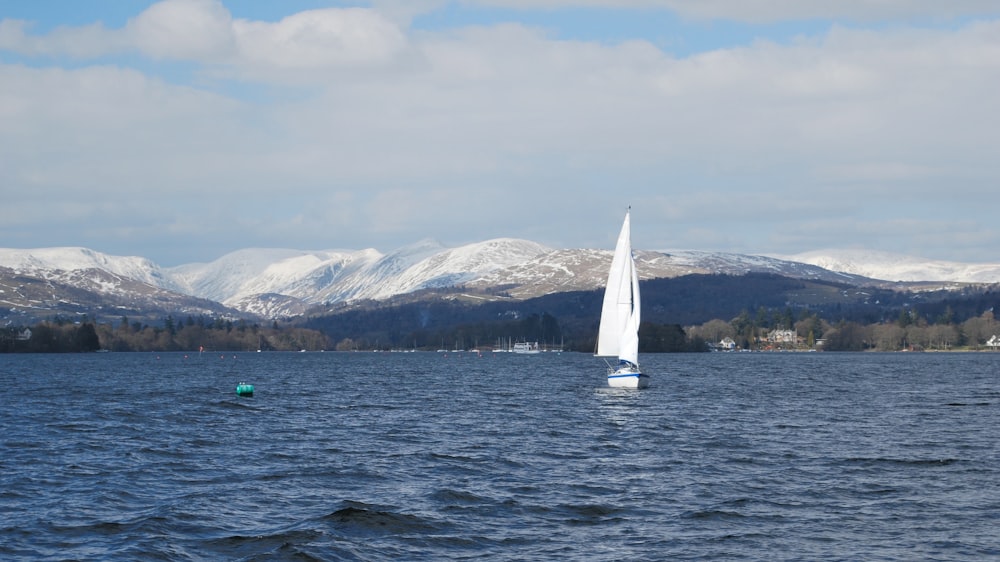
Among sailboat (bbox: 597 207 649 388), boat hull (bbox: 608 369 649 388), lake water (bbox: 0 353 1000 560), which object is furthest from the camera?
boat hull (bbox: 608 369 649 388)

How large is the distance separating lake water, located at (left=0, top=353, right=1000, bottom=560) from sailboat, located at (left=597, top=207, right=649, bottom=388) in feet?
64.0

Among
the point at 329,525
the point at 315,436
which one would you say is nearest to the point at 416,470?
the point at 329,525

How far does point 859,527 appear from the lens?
3681cm

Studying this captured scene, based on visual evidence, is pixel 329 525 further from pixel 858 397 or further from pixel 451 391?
pixel 451 391

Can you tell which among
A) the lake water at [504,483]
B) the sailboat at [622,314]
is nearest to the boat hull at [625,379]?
the sailboat at [622,314]

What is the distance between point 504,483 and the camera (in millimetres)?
47031

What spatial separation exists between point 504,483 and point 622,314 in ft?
219

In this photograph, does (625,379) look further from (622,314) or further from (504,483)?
(504,483)

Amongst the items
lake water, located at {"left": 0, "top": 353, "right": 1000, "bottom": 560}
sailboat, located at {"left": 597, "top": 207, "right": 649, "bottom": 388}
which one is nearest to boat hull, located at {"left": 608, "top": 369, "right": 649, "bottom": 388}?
sailboat, located at {"left": 597, "top": 207, "right": 649, "bottom": 388}

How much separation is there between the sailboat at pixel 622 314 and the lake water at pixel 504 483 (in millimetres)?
19519

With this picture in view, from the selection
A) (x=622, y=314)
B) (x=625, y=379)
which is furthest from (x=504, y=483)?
(x=625, y=379)

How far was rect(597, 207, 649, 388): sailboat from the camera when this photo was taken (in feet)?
365

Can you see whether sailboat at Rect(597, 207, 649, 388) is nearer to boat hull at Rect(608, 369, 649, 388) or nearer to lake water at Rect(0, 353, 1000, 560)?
boat hull at Rect(608, 369, 649, 388)

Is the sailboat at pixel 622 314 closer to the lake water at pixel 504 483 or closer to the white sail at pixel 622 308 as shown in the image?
the white sail at pixel 622 308
